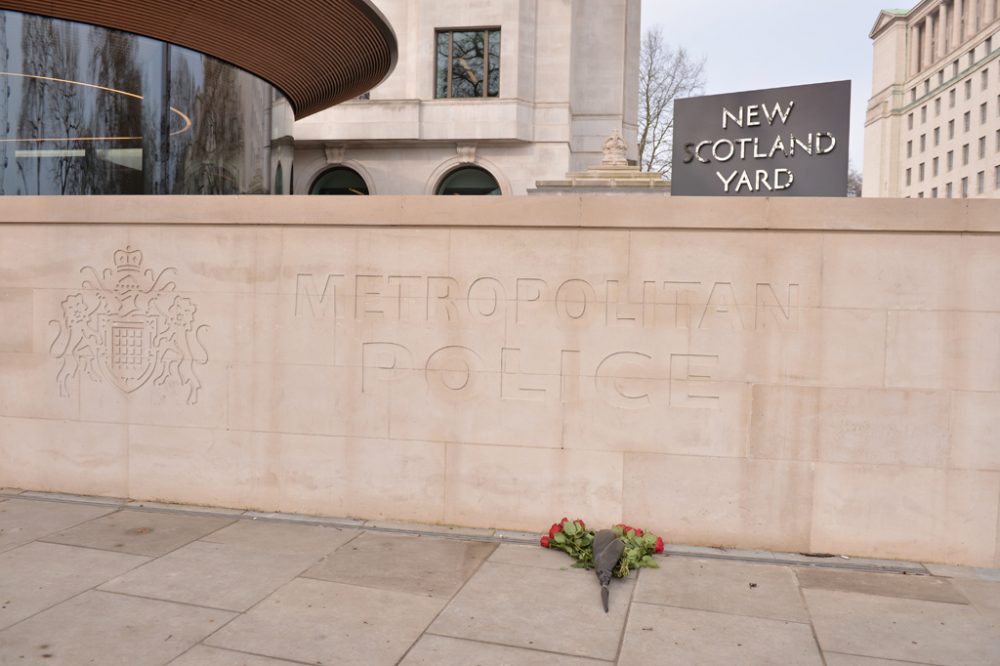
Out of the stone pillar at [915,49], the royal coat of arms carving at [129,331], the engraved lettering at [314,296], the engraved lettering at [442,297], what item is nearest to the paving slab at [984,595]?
the engraved lettering at [442,297]

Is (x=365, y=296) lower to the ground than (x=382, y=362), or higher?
higher

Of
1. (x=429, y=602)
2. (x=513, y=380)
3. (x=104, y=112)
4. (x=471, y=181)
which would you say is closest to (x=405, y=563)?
(x=429, y=602)

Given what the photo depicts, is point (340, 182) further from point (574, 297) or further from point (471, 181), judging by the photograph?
point (574, 297)

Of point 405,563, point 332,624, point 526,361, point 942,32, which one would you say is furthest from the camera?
point 942,32

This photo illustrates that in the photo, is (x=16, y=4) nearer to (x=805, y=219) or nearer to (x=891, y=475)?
(x=805, y=219)

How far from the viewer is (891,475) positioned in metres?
5.84

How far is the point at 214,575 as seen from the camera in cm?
529

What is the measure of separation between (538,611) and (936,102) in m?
99.3

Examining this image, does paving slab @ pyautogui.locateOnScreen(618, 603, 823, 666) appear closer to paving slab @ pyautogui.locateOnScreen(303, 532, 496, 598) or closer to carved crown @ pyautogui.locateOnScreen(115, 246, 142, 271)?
paving slab @ pyautogui.locateOnScreen(303, 532, 496, 598)

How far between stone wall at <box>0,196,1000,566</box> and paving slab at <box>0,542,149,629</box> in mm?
1416

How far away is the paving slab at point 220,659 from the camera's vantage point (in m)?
4.03

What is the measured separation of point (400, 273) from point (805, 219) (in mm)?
3298

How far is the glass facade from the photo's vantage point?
1047cm

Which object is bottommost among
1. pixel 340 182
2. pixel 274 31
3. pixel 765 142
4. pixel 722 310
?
pixel 722 310
